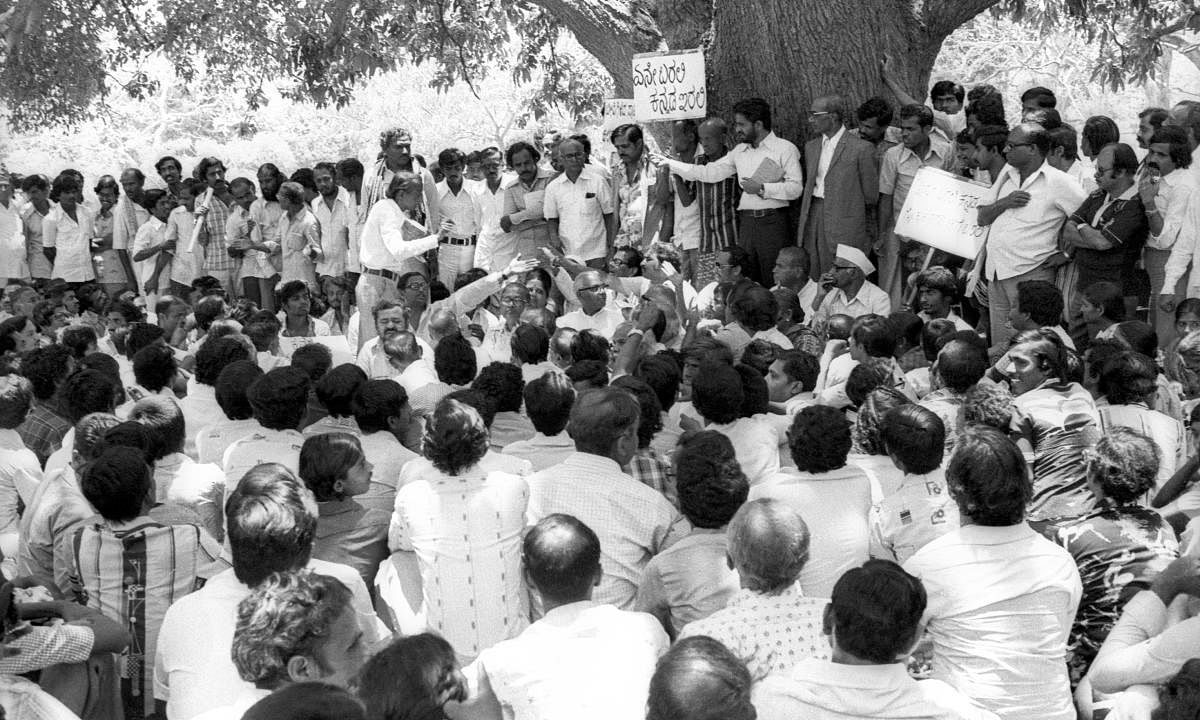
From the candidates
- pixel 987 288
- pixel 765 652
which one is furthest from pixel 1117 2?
pixel 765 652

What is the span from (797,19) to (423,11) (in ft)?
15.8

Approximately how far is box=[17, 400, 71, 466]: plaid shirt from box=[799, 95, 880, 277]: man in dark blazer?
4.72 metres

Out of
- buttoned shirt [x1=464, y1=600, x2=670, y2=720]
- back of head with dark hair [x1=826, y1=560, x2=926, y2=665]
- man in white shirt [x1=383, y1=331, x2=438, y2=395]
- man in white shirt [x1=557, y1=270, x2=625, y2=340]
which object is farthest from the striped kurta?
man in white shirt [x1=557, y1=270, x2=625, y2=340]

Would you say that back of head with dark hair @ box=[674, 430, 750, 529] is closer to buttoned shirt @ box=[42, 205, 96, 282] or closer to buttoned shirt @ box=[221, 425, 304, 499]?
buttoned shirt @ box=[221, 425, 304, 499]

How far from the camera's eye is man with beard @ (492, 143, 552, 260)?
10305mm

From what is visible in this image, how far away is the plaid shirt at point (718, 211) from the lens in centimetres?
945

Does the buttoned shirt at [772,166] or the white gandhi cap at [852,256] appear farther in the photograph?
the buttoned shirt at [772,166]

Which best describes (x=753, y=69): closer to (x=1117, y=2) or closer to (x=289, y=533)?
(x=1117, y=2)

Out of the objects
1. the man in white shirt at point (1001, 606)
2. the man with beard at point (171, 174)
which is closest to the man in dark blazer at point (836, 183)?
the man in white shirt at point (1001, 606)

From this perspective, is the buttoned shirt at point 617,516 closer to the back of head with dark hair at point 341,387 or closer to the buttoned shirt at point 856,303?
the back of head with dark hair at point 341,387

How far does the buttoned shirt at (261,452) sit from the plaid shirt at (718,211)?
478cm

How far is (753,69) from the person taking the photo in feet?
30.4

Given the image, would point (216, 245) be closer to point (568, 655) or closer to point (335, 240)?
point (335, 240)

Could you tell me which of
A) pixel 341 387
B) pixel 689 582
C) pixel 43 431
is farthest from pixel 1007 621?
pixel 43 431
